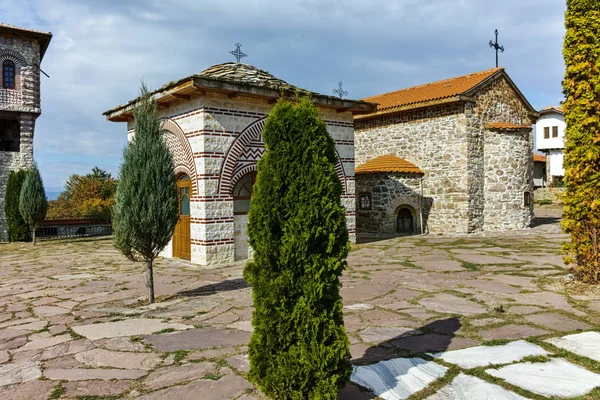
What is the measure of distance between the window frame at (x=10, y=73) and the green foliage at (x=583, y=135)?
65.5 feet

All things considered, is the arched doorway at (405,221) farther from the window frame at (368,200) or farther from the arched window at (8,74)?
the arched window at (8,74)

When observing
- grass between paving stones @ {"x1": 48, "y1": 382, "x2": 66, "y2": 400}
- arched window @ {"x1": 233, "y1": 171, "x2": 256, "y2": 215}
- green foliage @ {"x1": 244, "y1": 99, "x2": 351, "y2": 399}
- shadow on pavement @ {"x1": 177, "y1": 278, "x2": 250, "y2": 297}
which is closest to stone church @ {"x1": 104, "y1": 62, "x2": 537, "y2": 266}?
arched window @ {"x1": 233, "y1": 171, "x2": 256, "y2": 215}

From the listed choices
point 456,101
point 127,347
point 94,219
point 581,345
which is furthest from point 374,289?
point 94,219

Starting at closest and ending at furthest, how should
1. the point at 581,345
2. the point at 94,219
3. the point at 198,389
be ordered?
1. the point at 198,389
2. the point at 581,345
3. the point at 94,219

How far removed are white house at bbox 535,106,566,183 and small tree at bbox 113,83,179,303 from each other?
3724 cm

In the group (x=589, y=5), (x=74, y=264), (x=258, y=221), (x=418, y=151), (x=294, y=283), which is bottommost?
(x=74, y=264)

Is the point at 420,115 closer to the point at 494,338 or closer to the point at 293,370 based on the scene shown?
the point at 494,338

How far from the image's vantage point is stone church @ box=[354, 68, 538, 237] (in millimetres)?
14711

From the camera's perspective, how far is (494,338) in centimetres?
400

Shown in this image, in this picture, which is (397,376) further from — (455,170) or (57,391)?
(455,170)

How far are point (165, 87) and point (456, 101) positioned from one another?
9.73 m

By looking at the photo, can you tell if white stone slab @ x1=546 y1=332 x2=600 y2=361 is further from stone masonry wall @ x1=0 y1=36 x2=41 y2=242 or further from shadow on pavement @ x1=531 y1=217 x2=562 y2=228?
stone masonry wall @ x1=0 y1=36 x2=41 y2=242

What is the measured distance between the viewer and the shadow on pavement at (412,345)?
349 centimetres

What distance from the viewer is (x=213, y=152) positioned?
30.2ft
